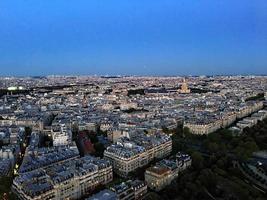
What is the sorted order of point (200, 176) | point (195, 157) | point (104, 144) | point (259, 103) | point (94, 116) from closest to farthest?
point (200, 176) < point (195, 157) < point (104, 144) < point (94, 116) < point (259, 103)

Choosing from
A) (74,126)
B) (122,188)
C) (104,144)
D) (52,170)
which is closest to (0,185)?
(52,170)

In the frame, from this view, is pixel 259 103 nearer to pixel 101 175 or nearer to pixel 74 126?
pixel 74 126

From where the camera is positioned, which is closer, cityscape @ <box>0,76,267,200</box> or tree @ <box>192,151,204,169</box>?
cityscape @ <box>0,76,267,200</box>

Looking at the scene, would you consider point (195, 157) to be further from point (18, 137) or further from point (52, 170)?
point (18, 137)

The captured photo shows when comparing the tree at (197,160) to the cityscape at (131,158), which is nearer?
the cityscape at (131,158)

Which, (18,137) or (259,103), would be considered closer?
(18,137)

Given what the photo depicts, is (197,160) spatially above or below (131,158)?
below

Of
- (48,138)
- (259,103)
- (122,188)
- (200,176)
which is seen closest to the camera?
(122,188)

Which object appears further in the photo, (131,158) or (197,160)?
(197,160)

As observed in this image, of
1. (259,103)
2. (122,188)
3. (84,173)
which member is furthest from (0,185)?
(259,103)
